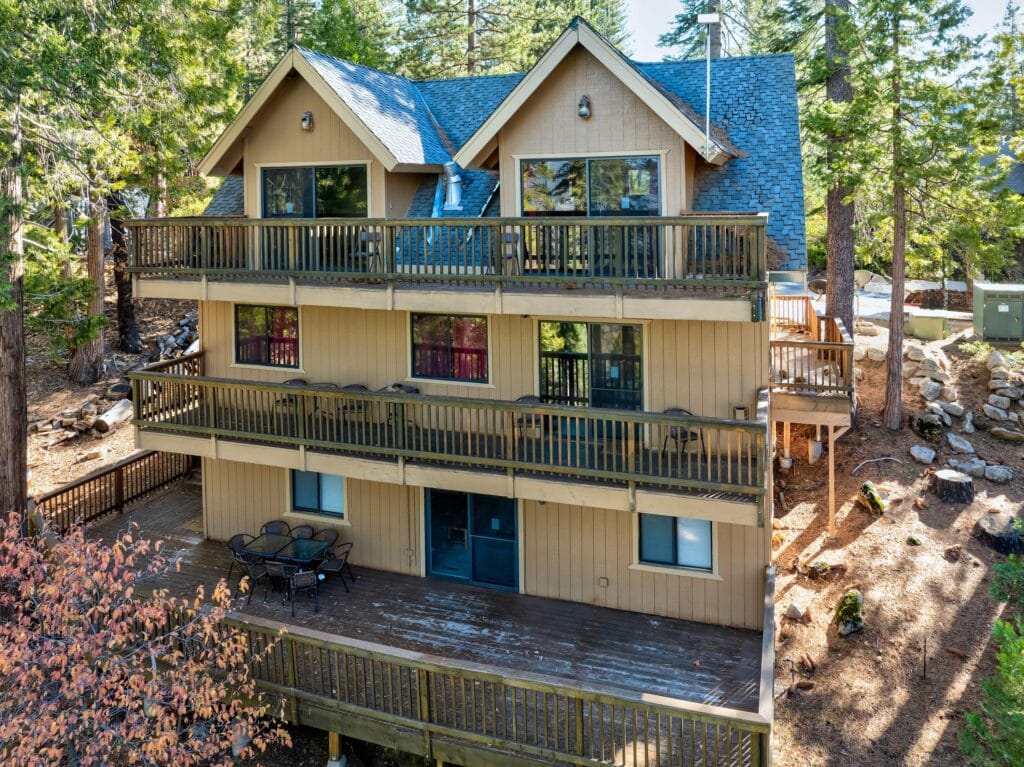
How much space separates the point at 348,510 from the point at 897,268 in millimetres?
14186

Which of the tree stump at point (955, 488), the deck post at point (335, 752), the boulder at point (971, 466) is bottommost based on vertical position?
the deck post at point (335, 752)

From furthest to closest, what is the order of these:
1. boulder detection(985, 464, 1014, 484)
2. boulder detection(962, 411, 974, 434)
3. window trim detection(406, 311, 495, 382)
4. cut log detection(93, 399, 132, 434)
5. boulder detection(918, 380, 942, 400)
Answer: cut log detection(93, 399, 132, 434), boulder detection(918, 380, 942, 400), boulder detection(962, 411, 974, 434), boulder detection(985, 464, 1014, 484), window trim detection(406, 311, 495, 382)

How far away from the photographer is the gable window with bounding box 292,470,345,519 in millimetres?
15969

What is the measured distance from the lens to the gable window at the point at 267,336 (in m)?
16.2

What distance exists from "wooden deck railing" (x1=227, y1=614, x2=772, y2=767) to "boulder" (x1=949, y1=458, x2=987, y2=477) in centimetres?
1056

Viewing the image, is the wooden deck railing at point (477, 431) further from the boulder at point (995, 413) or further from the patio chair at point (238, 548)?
the boulder at point (995, 413)

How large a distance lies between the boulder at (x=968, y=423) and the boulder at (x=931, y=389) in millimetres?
910

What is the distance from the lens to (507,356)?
571 inches

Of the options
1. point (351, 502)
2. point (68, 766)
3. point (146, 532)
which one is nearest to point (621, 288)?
point (351, 502)

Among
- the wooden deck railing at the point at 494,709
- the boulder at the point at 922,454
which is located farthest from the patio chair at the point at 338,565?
the boulder at the point at 922,454

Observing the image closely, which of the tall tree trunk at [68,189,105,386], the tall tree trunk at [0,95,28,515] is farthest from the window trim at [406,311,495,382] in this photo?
the tall tree trunk at [68,189,105,386]

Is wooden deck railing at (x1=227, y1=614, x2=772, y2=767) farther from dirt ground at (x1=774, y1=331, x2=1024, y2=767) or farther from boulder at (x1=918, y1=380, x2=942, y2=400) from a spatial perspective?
boulder at (x1=918, y1=380, x2=942, y2=400)

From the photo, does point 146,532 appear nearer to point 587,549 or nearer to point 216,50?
point 587,549

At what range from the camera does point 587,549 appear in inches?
559
